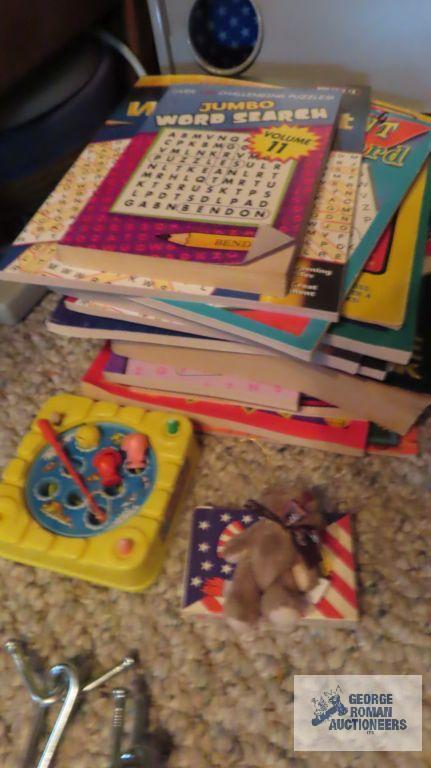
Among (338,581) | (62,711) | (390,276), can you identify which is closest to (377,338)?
(390,276)

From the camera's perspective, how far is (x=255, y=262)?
0.39m

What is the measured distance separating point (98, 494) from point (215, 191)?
0.24 meters

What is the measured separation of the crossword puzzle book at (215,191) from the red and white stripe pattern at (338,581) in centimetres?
17

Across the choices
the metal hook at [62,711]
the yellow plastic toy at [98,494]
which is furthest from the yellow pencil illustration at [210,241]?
the metal hook at [62,711]

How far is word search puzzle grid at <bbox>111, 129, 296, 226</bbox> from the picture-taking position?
0.43 meters

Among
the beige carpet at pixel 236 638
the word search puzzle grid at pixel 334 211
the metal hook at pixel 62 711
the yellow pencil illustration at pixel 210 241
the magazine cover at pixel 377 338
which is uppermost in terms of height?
the word search puzzle grid at pixel 334 211

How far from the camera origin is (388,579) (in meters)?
0.40

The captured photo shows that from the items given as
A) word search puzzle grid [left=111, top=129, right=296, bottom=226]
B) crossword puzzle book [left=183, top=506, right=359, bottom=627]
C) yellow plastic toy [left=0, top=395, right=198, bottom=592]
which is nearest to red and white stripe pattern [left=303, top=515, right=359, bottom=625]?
crossword puzzle book [left=183, top=506, right=359, bottom=627]

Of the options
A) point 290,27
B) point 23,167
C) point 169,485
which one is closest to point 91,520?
point 169,485

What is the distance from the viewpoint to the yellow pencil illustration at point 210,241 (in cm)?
40

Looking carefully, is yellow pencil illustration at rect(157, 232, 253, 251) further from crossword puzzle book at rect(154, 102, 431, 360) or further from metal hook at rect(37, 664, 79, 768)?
metal hook at rect(37, 664, 79, 768)

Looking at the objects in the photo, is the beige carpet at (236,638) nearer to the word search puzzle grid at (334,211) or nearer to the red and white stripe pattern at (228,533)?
the red and white stripe pattern at (228,533)

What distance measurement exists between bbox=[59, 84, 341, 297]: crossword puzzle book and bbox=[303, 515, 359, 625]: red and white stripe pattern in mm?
173

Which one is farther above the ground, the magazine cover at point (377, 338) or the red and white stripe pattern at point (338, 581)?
the magazine cover at point (377, 338)
